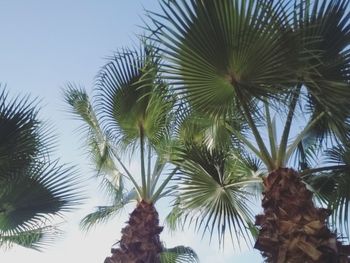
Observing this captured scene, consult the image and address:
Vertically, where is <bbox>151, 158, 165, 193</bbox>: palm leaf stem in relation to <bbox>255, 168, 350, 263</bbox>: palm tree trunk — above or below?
above

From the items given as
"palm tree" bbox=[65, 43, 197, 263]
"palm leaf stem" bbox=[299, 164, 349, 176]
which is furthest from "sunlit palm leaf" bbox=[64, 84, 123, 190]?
"palm leaf stem" bbox=[299, 164, 349, 176]

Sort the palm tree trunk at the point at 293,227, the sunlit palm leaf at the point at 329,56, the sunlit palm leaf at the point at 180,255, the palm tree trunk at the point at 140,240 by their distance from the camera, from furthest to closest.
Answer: the sunlit palm leaf at the point at 180,255 < the palm tree trunk at the point at 140,240 < the sunlit palm leaf at the point at 329,56 < the palm tree trunk at the point at 293,227

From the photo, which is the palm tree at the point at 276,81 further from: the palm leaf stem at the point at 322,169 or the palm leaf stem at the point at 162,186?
the palm leaf stem at the point at 162,186

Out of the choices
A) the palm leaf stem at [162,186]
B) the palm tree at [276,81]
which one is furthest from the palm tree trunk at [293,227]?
the palm leaf stem at [162,186]

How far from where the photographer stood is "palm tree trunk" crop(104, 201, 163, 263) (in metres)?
6.31

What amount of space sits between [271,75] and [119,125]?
354 centimetres

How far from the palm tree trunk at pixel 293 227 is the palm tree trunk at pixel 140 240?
2084 mm

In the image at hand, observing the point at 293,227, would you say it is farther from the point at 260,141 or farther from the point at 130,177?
the point at 130,177

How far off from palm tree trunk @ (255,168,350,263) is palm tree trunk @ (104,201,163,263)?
82.1 inches

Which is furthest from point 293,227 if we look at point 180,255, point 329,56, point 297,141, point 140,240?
point 180,255

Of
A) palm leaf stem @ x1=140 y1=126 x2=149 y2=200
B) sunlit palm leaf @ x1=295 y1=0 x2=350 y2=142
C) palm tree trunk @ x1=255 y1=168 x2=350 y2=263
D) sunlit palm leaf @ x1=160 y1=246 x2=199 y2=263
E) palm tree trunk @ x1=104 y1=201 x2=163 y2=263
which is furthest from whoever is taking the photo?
sunlit palm leaf @ x1=160 y1=246 x2=199 y2=263

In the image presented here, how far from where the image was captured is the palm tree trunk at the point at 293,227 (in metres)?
4.18

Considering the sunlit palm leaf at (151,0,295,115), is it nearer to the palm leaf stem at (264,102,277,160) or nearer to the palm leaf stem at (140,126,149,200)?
the palm leaf stem at (264,102,277,160)

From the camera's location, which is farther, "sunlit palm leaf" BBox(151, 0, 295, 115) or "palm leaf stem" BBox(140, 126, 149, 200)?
"palm leaf stem" BBox(140, 126, 149, 200)
